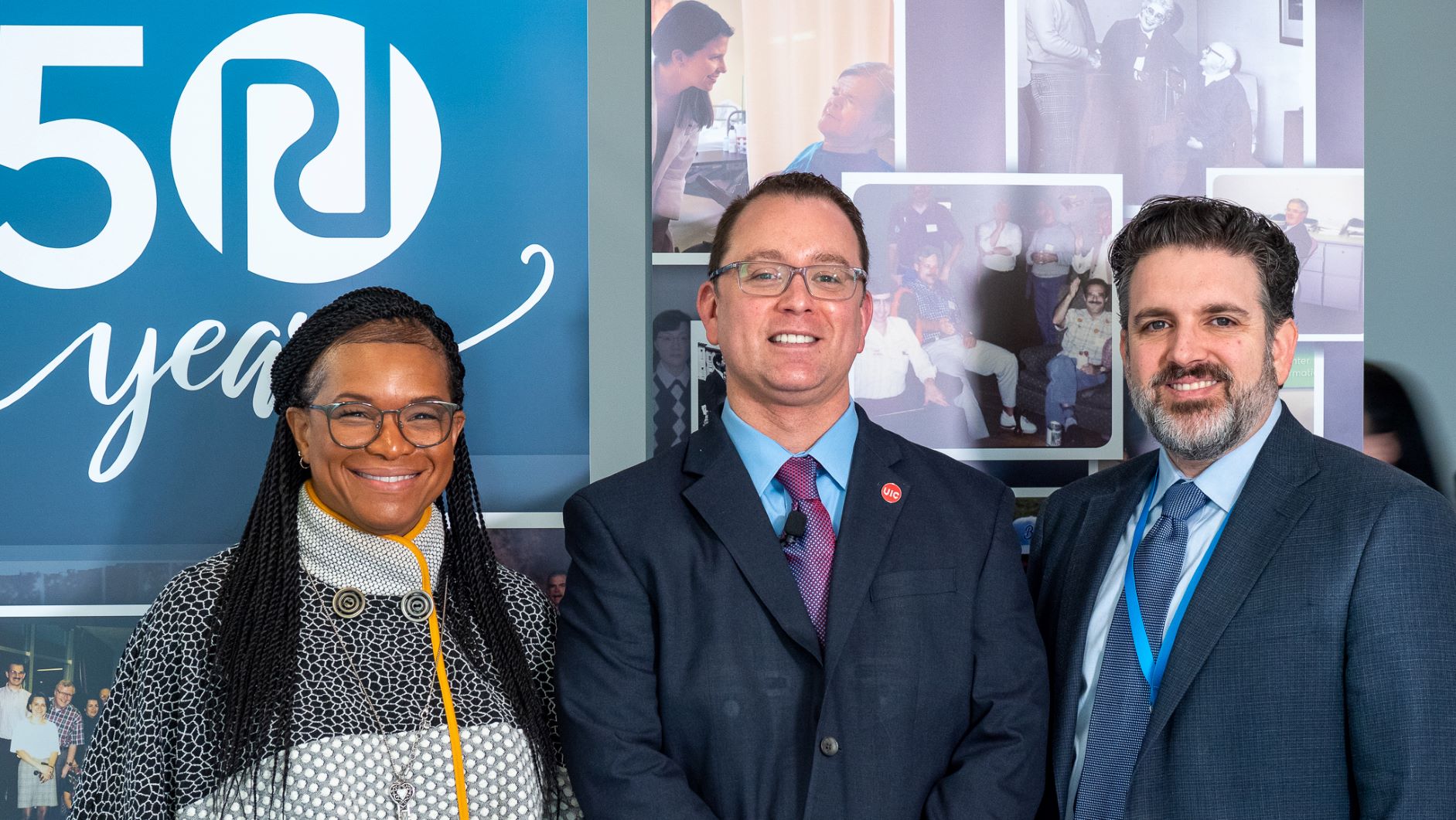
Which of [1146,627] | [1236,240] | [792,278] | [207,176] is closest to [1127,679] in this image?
[1146,627]

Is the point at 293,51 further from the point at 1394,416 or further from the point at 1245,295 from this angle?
the point at 1394,416

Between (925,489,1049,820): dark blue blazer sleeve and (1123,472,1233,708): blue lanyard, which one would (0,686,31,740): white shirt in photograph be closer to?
(925,489,1049,820): dark blue blazer sleeve

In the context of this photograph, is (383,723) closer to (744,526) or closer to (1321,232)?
(744,526)

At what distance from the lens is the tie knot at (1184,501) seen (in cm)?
232

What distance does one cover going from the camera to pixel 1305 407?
3387mm

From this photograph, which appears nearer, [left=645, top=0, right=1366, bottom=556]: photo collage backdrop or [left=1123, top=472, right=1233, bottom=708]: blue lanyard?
[left=1123, top=472, right=1233, bottom=708]: blue lanyard

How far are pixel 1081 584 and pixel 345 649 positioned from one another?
1.38 meters

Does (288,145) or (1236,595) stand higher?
(288,145)

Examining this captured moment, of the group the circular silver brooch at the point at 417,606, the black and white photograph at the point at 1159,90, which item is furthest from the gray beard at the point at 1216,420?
the circular silver brooch at the point at 417,606

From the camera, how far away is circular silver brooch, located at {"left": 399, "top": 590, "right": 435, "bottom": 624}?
2.32 metres

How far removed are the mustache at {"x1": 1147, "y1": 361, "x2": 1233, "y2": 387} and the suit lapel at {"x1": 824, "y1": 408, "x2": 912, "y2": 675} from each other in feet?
1.69

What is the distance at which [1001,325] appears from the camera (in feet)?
11.0

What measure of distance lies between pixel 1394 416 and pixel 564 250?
2281mm

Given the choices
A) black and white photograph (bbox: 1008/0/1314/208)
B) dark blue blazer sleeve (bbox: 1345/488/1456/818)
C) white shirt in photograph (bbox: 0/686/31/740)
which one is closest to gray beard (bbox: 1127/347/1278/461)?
dark blue blazer sleeve (bbox: 1345/488/1456/818)
